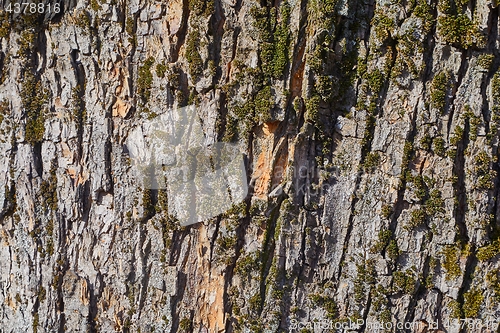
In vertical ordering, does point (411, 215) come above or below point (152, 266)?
above

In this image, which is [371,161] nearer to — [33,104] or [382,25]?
[382,25]

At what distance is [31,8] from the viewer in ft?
13.6

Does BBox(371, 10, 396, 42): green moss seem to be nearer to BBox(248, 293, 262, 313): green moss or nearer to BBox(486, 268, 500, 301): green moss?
BBox(486, 268, 500, 301): green moss

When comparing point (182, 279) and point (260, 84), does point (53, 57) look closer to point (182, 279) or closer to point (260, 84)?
→ point (260, 84)

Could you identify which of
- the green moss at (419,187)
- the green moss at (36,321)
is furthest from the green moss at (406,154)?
the green moss at (36,321)

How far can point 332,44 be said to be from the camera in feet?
12.2

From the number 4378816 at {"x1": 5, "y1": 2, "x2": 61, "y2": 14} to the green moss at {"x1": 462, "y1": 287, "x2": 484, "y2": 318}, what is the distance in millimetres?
4746

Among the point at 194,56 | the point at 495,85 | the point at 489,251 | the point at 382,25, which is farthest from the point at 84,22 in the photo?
the point at 489,251

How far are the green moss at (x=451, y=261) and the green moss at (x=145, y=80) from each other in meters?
3.12

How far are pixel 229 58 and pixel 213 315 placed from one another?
8.00 ft

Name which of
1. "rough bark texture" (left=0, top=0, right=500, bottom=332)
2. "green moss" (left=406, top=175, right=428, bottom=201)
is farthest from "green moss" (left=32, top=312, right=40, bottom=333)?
"green moss" (left=406, top=175, right=428, bottom=201)

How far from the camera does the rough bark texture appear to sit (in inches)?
147

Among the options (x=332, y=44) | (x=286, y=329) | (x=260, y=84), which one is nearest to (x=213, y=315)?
(x=286, y=329)
